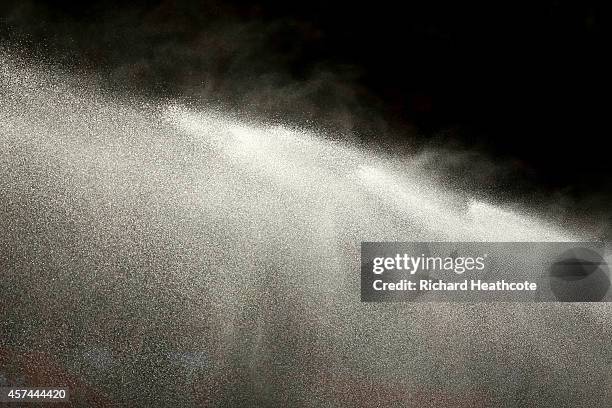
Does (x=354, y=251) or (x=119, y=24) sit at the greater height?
(x=119, y=24)

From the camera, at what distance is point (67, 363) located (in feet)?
21.0

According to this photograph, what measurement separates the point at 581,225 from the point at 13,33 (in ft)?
22.2

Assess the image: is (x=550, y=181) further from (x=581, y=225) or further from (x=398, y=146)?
(x=398, y=146)

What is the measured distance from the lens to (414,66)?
668 centimetres

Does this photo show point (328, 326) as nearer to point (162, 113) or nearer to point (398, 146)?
point (398, 146)

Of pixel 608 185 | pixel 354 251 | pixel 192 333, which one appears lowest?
pixel 192 333

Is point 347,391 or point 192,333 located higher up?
point 192,333

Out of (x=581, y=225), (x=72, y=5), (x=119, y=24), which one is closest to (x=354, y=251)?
(x=581, y=225)

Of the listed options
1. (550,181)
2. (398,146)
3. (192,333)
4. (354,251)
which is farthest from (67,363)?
(550,181)

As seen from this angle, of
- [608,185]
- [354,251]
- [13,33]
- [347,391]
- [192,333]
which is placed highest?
[13,33]

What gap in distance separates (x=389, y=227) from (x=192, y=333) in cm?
253

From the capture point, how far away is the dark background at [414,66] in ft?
21.7

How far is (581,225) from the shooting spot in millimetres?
6652

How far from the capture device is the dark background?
6.61 m
